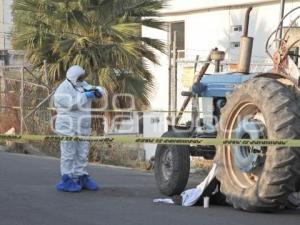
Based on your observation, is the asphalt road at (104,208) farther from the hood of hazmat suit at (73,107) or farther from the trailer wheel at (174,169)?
the hood of hazmat suit at (73,107)

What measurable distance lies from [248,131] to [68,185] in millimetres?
2936

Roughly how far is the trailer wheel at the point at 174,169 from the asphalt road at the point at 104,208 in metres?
0.24

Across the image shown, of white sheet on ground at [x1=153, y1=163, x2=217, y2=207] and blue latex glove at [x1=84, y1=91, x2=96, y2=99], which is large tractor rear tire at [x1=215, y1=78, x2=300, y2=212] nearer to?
white sheet on ground at [x1=153, y1=163, x2=217, y2=207]

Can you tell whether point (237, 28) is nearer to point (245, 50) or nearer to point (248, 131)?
point (245, 50)

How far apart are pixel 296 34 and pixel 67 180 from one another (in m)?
3.74

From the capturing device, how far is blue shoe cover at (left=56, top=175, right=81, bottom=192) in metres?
9.39

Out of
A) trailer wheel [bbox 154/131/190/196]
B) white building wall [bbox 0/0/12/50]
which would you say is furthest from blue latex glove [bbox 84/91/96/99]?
white building wall [bbox 0/0/12/50]

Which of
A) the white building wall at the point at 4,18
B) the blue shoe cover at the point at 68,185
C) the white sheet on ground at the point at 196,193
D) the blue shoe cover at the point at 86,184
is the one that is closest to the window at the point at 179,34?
the blue shoe cover at the point at 86,184

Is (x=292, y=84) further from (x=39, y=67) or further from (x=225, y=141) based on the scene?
(x=39, y=67)

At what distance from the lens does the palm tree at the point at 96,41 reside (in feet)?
52.7

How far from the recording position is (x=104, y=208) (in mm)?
8031

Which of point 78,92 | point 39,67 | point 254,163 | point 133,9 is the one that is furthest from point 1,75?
point 254,163

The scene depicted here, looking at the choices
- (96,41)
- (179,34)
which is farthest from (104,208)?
(179,34)

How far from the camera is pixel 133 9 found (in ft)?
55.9
